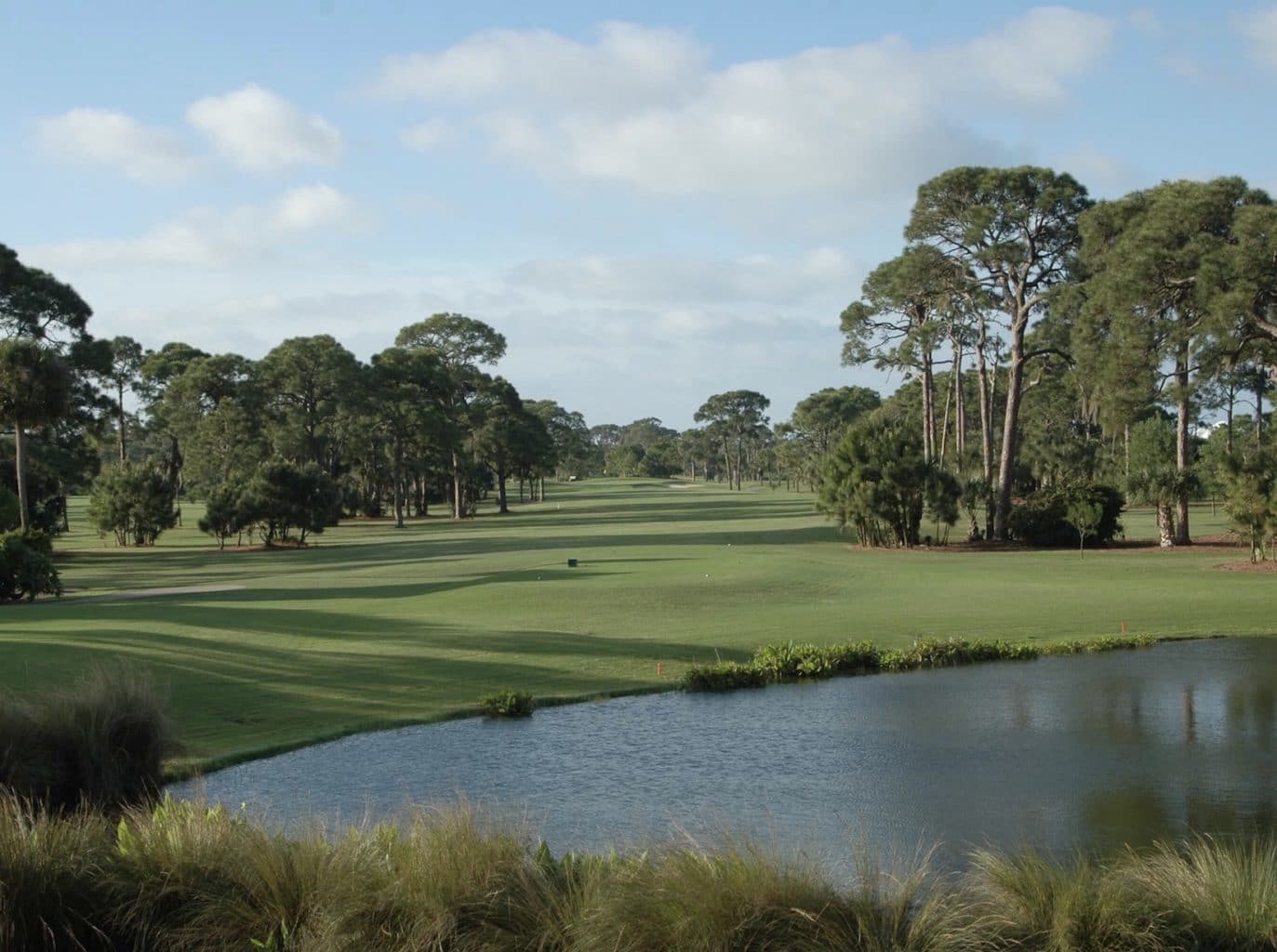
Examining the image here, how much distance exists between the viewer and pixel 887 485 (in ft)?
165

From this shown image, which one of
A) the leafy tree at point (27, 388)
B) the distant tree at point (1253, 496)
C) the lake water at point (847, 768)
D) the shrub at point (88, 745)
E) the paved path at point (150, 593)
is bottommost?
the lake water at point (847, 768)

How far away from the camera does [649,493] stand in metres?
148

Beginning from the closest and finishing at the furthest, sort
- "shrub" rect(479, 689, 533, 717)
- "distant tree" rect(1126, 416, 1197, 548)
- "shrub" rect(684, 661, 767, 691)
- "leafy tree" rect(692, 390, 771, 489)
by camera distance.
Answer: "shrub" rect(479, 689, 533, 717) < "shrub" rect(684, 661, 767, 691) < "distant tree" rect(1126, 416, 1197, 548) < "leafy tree" rect(692, 390, 771, 489)

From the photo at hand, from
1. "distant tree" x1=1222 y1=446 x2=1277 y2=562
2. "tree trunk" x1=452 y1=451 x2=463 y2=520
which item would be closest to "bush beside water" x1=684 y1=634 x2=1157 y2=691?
"distant tree" x1=1222 y1=446 x2=1277 y2=562

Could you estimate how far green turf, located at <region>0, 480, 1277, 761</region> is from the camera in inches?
702

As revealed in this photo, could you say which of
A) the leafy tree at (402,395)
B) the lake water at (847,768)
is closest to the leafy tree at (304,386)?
the leafy tree at (402,395)

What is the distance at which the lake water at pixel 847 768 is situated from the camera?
11.1 metres

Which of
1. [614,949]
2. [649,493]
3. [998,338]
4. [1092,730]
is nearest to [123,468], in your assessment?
[998,338]

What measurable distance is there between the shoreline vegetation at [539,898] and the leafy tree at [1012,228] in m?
47.0

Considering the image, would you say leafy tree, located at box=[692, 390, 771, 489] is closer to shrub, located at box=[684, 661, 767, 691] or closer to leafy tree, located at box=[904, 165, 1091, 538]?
leafy tree, located at box=[904, 165, 1091, 538]

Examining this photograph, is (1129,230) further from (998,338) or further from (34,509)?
(34,509)

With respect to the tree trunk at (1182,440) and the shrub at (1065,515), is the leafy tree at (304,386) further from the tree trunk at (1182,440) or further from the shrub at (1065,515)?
the tree trunk at (1182,440)

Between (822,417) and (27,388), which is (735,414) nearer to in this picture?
(822,417)

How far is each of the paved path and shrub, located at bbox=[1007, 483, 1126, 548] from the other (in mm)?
31751
